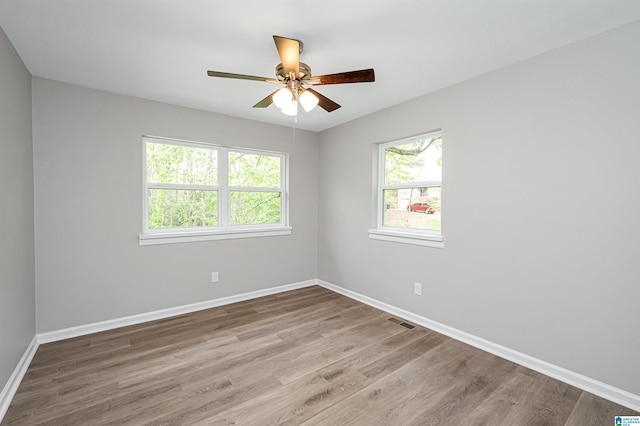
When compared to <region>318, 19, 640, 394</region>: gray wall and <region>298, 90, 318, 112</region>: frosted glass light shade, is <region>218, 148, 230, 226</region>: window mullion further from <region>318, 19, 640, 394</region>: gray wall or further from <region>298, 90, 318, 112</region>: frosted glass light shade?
<region>318, 19, 640, 394</region>: gray wall

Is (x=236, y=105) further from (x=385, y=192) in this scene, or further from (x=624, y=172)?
(x=624, y=172)

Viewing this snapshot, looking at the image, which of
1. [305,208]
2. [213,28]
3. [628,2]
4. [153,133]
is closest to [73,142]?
[153,133]

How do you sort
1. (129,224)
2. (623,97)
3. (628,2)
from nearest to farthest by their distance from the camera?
(628,2)
(623,97)
(129,224)

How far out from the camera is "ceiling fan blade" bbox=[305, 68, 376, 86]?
1.87 metres

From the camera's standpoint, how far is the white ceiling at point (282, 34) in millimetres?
1746

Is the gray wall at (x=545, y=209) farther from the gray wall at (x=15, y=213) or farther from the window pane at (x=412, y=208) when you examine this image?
the gray wall at (x=15, y=213)

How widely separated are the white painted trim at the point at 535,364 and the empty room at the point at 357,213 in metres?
0.02

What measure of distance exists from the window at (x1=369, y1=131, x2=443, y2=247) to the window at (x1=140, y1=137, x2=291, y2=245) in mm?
1492

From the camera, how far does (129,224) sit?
Answer: 3.15 m

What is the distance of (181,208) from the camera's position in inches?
140

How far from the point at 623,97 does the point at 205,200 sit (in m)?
3.95

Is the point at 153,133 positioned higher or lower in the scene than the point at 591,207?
higher

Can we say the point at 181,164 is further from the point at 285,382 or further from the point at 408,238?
the point at 408,238

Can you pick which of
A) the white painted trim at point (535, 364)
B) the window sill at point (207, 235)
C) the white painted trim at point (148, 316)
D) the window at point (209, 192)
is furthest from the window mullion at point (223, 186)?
the white painted trim at point (535, 364)
